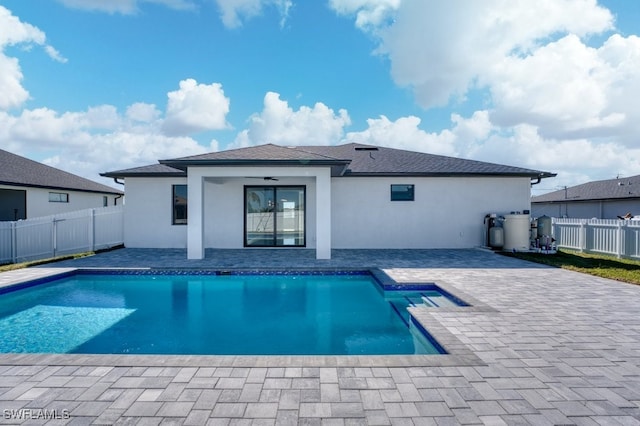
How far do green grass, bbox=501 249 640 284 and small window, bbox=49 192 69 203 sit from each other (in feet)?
69.0

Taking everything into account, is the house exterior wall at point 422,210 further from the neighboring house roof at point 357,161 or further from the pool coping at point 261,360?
the pool coping at point 261,360

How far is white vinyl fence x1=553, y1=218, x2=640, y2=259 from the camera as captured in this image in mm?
11039

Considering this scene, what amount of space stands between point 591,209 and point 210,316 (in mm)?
27413

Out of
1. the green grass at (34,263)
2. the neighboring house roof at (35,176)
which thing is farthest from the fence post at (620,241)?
the neighboring house roof at (35,176)

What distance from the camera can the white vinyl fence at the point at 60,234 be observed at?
10531 millimetres

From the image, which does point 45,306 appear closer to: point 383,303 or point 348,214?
point 383,303

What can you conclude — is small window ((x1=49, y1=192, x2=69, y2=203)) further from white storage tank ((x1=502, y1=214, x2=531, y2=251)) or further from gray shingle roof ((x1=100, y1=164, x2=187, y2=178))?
white storage tank ((x1=502, y1=214, x2=531, y2=251))

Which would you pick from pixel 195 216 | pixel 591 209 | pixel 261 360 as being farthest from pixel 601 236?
pixel 591 209

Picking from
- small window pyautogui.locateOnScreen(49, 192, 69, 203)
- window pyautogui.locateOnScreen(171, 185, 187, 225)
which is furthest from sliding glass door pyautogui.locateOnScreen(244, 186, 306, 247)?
small window pyautogui.locateOnScreen(49, 192, 69, 203)

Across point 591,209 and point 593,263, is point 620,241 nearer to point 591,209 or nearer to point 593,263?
point 593,263

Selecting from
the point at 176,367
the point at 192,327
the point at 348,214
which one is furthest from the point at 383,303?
the point at 348,214

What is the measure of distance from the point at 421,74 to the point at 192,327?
12919 mm

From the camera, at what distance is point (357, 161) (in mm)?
14500

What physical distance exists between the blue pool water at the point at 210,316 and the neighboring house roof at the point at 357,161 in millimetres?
3420
